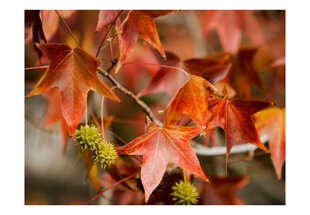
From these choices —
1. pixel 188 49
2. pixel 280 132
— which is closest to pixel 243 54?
pixel 280 132

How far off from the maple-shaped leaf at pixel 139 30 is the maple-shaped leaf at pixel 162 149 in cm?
16

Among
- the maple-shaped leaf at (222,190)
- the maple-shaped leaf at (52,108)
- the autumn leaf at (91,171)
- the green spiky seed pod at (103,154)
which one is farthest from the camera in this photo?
the maple-shaped leaf at (52,108)

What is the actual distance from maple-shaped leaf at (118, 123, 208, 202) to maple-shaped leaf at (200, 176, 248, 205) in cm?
37

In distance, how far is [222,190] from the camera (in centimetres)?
100

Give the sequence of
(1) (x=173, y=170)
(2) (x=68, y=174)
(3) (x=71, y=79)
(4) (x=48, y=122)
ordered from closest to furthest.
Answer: (3) (x=71, y=79) < (1) (x=173, y=170) < (4) (x=48, y=122) < (2) (x=68, y=174)

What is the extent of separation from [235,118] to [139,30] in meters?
0.29

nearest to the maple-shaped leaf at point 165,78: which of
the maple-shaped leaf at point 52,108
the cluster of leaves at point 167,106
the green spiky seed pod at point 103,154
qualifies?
the cluster of leaves at point 167,106

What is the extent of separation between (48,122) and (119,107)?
1.17 ft

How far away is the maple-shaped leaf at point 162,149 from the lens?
23.8 inches

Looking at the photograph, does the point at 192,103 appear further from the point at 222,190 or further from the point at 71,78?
the point at 222,190

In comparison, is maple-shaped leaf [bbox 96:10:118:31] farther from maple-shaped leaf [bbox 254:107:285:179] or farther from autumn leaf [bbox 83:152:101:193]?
maple-shaped leaf [bbox 254:107:285:179]

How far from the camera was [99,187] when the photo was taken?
89cm

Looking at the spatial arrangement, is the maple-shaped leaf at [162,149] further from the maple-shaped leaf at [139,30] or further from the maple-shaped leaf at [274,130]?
the maple-shaped leaf at [274,130]

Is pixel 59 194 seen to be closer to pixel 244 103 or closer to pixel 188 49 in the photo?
pixel 188 49
